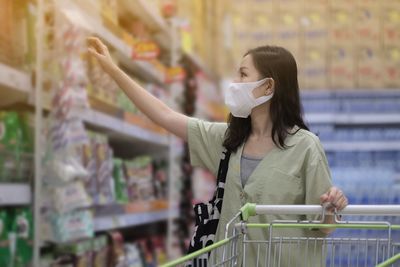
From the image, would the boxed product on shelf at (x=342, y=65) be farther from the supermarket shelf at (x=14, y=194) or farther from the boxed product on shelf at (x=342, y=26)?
the supermarket shelf at (x=14, y=194)

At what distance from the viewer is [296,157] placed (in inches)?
62.7

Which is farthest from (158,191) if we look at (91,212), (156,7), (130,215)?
(91,212)

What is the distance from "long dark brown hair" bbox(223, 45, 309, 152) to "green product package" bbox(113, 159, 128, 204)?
1.84m

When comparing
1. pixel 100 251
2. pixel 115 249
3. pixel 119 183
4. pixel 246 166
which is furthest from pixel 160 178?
pixel 246 166

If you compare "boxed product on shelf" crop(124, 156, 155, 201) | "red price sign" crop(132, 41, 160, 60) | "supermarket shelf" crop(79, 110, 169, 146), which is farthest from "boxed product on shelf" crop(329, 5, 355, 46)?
"red price sign" crop(132, 41, 160, 60)

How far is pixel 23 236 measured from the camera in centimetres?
242

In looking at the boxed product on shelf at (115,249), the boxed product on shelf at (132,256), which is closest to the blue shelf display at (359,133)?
the boxed product on shelf at (132,256)

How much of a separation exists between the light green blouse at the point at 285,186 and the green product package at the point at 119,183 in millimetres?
1858

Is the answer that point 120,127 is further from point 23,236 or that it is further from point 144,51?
point 23,236

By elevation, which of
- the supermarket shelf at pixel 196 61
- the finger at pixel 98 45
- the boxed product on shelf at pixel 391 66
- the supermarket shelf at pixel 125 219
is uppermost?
the supermarket shelf at pixel 196 61

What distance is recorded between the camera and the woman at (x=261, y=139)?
1.57 meters

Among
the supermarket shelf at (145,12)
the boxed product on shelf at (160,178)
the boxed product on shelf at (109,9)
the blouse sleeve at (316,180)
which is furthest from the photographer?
the boxed product on shelf at (160,178)

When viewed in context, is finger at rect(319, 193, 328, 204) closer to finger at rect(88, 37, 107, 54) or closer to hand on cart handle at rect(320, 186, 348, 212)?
hand on cart handle at rect(320, 186, 348, 212)

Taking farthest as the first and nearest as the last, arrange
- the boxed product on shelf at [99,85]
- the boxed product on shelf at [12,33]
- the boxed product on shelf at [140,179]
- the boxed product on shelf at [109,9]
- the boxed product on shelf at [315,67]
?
the boxed product on shelf at [315,67]
the boxed product on shelf at [140,179]
the boxed product on shelf at [109,9]
the boxed product on shelf at [99,85]
the boxed product on shelf at [12,33]
